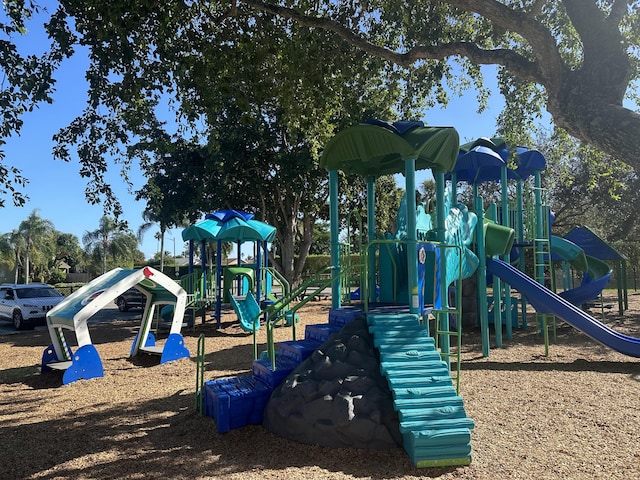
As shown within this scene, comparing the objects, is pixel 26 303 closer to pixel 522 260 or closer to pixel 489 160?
pixel 489 160

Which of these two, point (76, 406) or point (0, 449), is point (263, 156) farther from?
point (0, 449)

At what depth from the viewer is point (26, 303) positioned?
57.7 ft

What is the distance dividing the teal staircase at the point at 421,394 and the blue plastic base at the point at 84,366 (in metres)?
5.50

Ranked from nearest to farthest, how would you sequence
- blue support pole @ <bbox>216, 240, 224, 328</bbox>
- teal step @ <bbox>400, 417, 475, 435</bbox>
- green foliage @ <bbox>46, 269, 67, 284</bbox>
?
teal step @ <bbox>400, 417, 475, 435</bbox>
blue support pole @ <bbox>216, 240, 224, 328</bbox>
green foliage @ <bbox>46, 269, 67, 284</bbox>

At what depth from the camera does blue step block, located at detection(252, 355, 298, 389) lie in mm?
5973

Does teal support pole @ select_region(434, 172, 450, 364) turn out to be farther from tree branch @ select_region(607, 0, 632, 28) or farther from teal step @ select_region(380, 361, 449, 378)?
tree branch @ select_region(607, 0, 632, 28)

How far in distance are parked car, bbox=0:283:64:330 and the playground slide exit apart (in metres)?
15.5

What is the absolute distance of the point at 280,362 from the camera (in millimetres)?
6406

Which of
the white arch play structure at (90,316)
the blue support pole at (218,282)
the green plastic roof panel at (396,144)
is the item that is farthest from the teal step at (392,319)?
the blue support pole at (218,282)

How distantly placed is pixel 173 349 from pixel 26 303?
33.4 ft

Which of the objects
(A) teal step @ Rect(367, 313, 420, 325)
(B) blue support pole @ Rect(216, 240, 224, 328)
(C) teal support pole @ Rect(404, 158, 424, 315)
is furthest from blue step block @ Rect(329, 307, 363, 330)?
(B) blue support pole @ Rect(216, 240, 224, 328)

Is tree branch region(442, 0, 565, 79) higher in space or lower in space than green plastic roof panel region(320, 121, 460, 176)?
higher

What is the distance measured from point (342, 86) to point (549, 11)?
4.43m

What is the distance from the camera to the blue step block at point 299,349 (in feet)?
20.5
